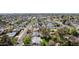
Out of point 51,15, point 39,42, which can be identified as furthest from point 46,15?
point 39,42

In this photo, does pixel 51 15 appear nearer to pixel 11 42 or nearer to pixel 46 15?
pixel 46 15

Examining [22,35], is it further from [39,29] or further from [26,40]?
[39,29]

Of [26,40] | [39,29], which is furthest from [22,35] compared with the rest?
[39,29]
